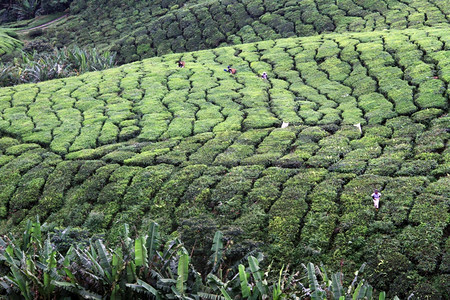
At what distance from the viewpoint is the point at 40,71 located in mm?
19609

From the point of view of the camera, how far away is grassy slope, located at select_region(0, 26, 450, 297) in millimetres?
7578

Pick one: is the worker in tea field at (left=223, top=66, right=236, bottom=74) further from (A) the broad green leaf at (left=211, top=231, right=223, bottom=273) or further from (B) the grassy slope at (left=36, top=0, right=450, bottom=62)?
(A) the broad green leaf at (left=211, top=231, right=223, bottom=273)

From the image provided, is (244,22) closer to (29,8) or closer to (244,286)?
(244,286)

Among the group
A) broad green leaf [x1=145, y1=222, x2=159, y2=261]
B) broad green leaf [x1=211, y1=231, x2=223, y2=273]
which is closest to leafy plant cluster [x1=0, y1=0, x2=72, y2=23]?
broad green leaf [x1=145, y1=222, x2=159, y2=261]

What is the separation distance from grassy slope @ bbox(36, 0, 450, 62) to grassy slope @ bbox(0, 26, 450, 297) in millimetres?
4209

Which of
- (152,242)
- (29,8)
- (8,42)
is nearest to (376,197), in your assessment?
(152,242)

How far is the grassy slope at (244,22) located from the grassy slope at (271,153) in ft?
13.8

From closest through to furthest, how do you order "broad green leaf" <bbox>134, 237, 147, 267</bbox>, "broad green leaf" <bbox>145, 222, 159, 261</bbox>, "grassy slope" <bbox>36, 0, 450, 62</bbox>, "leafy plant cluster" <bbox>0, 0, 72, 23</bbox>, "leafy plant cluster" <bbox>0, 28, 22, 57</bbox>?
1. "broad green leaf" <bbox>134, 237, 147, 267</bbox>
2. "broad green leaf" <bbox>145, 222, 159, 261</bbox>
3. "grassy slope" <bbox>36, 0, 450, 62</bbox>
4. "leafy plant cluster" <bbox>0, 28, 22, 57</bbox>
5. "leafy plant cluster" <bbox>0, 0, 72, 23</bbox>

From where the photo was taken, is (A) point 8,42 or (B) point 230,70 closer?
(B) point 230,70

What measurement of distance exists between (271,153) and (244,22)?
16096 mm

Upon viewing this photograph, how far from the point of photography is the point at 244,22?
2483 centimetres

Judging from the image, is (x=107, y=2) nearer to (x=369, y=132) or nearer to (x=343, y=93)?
(x=343, y=93)

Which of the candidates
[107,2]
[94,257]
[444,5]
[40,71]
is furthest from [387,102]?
[107,2]

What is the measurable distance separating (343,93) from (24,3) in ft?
106
